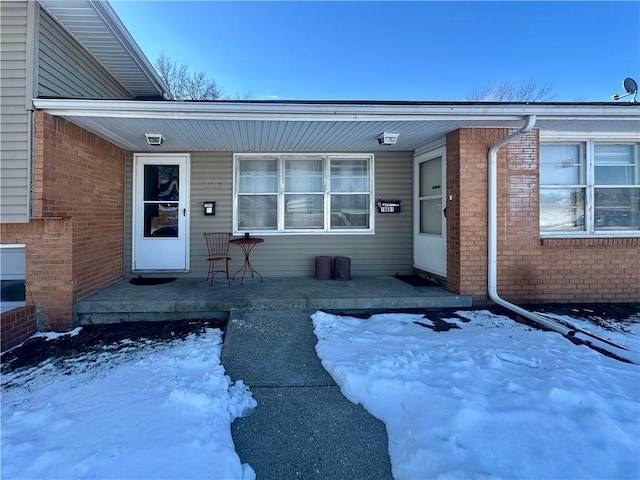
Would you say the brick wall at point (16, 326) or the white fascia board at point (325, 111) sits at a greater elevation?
the white fascia board at point (325, 111)

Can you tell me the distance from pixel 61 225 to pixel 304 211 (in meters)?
3.54

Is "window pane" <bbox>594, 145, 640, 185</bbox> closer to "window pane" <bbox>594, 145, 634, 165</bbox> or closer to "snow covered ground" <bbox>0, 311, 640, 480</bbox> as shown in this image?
"window pane" <bbox>594, 145, 634, 165</bbox>

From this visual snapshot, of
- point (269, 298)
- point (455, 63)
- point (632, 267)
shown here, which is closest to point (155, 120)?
point (269, 298)

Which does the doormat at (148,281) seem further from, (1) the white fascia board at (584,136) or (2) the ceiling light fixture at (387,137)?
(1) the white fascia board at (584,136)

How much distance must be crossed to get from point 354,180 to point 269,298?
9.37 feet

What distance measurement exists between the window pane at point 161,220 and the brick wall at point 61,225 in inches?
40.5

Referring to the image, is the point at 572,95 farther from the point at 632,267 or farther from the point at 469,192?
the point at 469,192

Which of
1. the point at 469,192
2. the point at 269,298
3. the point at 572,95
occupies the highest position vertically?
the point at 572,95

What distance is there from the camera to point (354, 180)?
19.4ft

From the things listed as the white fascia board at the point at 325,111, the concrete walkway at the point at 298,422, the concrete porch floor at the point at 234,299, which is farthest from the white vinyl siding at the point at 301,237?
the concrete walkway at the point at 298,422

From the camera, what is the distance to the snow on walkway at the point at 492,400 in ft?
5.49

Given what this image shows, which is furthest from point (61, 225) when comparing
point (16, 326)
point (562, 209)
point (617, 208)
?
point (617, 208)

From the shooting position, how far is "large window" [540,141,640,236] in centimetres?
480

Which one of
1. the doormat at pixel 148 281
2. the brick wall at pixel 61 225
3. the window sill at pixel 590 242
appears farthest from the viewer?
the doormat at pixel 148 281
